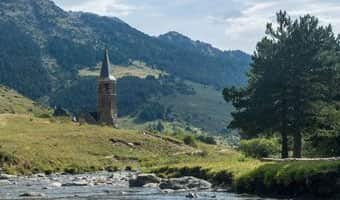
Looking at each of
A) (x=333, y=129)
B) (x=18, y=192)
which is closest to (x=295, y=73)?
(x=333, y=129)

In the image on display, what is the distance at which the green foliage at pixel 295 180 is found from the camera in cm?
4166

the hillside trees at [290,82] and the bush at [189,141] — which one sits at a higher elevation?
the hillside trees at [290,82]

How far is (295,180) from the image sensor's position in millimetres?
43875

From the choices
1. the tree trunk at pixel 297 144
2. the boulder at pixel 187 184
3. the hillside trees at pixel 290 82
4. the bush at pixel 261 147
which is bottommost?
the bush at pixel 261 147

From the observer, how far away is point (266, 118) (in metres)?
76.0

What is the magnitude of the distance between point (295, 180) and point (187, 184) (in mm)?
13602

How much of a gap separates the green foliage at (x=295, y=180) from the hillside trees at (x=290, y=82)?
25.8 meters

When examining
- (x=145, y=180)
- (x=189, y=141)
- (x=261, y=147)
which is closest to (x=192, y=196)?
(x=145, y=180)

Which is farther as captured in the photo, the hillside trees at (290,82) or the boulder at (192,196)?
the hillside trees at (290,82)

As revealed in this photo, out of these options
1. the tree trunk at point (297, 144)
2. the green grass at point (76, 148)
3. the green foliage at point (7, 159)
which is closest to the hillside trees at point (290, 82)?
the tree trunk at point (297, 144)

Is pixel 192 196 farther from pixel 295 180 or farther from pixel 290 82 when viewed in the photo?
pixel 290 82

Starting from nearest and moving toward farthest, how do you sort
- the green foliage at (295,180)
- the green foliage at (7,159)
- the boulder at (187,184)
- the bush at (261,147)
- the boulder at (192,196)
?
1. the green foliage at (295,180)
2. the boulder at (192,196)
3. the boulder at (187,184)
4. the green foliage at (7,159)
5. the bush at (261,147)

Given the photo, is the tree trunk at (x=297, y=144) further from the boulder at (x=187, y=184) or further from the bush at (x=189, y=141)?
the bush at (x=189, y=141)

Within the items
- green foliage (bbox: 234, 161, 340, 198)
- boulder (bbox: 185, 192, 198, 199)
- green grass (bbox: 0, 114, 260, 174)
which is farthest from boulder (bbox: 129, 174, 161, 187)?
green grass (bbox: 0, 114, 260, 174)
